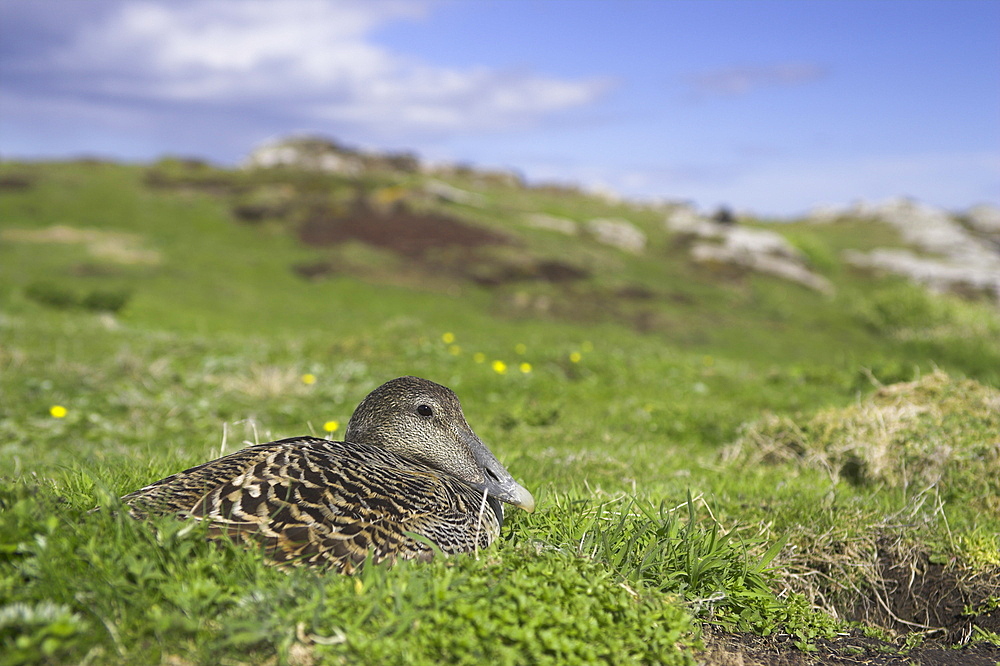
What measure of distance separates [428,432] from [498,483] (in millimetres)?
528

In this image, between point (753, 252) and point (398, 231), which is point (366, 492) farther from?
point (753, 252)

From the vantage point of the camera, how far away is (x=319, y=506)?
355cm

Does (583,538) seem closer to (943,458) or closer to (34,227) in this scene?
(943,458)

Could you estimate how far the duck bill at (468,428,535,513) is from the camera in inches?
166

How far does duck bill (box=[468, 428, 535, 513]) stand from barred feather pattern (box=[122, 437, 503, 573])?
0.23m

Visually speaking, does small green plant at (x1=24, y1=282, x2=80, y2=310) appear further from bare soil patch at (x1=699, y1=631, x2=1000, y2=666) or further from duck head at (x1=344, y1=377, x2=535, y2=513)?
bare soil patch at (x1=699, y1=631, x2=1000, y2=666)

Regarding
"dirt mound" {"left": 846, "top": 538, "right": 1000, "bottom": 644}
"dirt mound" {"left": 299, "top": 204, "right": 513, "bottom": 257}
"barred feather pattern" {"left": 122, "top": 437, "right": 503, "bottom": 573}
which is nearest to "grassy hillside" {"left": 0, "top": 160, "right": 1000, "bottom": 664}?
"dirt mound" {"left": 846, "top": 538, "right": 1000, "bottom": 644}

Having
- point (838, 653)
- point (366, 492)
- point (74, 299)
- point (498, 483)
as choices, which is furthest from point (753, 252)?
point (366, 492)

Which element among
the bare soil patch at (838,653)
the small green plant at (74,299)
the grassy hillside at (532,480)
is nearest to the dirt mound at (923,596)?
the grassy hillside at (532,480)

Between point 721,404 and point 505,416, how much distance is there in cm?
338

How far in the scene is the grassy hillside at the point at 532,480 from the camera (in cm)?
312

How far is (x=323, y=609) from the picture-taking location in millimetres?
3174

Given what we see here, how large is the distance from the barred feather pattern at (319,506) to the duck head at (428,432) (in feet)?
1.25

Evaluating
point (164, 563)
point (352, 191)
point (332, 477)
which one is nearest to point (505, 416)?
point (332, 477)
